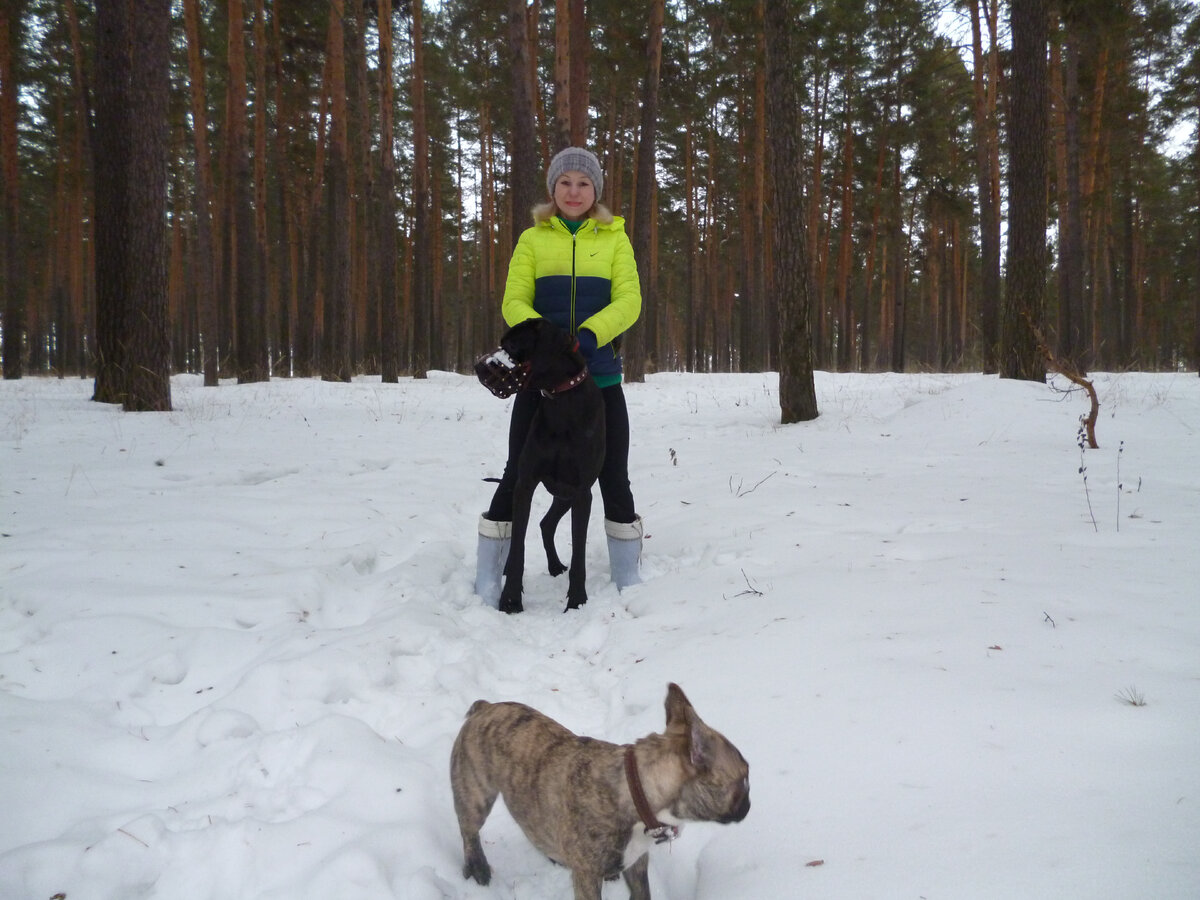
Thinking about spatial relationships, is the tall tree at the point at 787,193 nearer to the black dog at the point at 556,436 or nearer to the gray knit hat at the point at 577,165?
the gray knit hat at the point at 577,165

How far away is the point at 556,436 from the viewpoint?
365 centimetres

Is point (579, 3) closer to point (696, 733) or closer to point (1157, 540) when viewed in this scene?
point (1157, 540)

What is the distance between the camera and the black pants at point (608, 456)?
3887 millimetres

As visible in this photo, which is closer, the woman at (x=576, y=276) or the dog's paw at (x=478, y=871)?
the dog's paw at (x=478, y=871)

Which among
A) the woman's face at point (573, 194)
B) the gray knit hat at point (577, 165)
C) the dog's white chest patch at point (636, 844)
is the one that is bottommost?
the dog's white chest patch at point (636, 844)

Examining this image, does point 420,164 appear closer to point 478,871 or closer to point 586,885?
point 478,871

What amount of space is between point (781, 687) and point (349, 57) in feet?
66.5

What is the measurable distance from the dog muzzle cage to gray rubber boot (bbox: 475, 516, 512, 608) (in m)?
0.87

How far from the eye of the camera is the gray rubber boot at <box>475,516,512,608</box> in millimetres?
3953

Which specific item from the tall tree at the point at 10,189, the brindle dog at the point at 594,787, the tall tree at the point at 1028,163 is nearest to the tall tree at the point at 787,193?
the tall tree at the point at 1028,163

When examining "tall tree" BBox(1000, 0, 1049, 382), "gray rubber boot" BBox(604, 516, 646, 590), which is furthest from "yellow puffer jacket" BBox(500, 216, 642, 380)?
"tall tree" BBox(1000, 0, 1049, 382)

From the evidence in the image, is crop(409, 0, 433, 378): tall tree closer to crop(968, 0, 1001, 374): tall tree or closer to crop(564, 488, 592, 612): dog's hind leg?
crop(968, 0, 1001, 374): tall tree

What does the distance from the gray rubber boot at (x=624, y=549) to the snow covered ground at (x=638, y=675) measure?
136 mm

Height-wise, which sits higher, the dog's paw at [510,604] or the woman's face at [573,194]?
the woman's face at [573,194]
